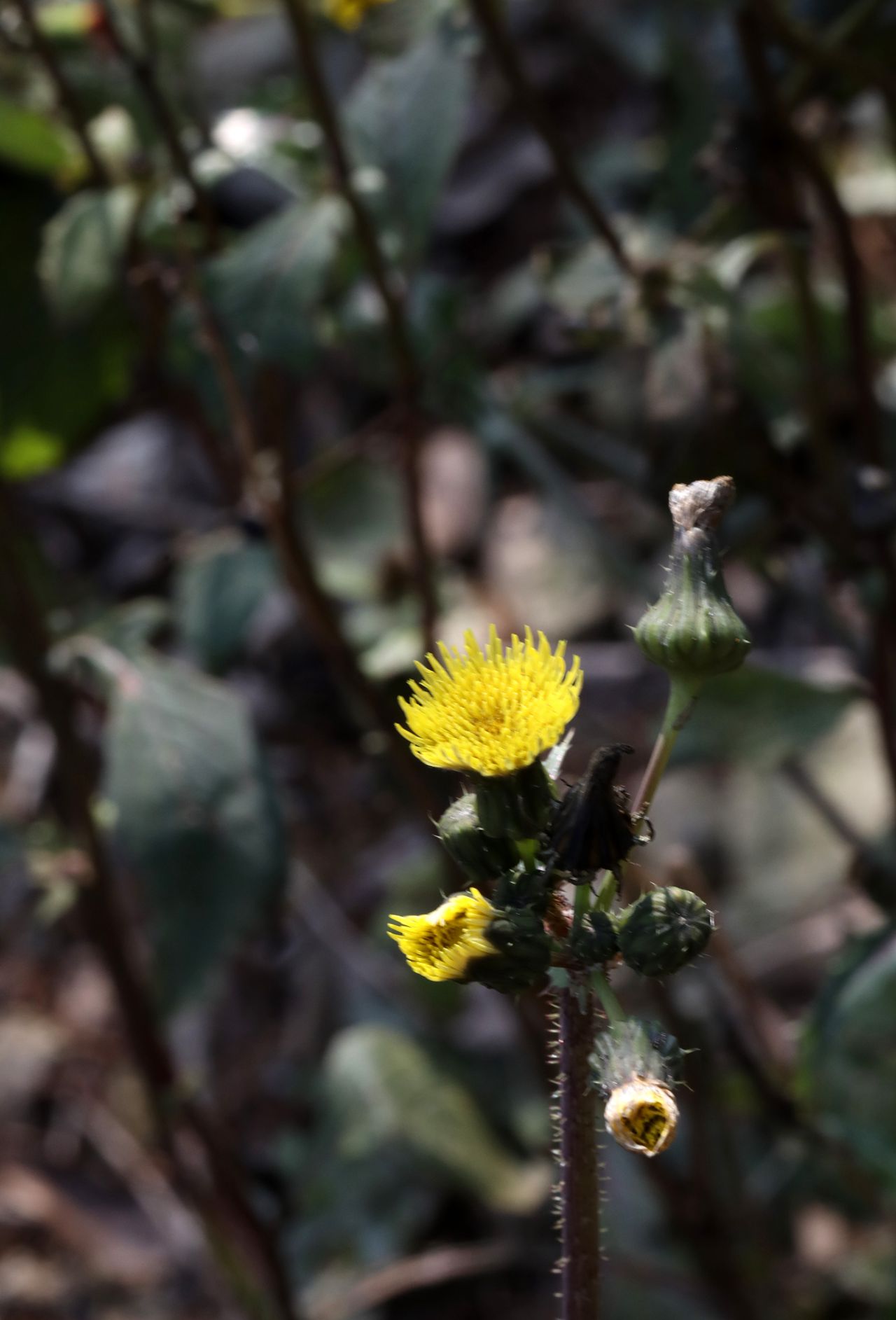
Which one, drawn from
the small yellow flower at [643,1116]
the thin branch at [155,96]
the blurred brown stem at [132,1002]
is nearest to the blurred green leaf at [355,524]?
the blurred brown stem at [132,1002]

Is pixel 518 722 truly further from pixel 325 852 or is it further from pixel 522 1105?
pixel 325 852

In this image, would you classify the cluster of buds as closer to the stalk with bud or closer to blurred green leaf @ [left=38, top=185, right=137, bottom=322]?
the stalk with bud

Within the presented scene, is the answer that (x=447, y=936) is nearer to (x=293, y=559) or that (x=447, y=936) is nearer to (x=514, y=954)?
(x=514, y=954)

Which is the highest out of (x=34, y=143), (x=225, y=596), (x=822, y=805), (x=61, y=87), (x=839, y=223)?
(x=34, y=143)

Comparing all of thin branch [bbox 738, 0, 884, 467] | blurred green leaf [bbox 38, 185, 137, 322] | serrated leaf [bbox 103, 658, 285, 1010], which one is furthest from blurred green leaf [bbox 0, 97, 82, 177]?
thin branch [bbox 738, 0, 884, 467]

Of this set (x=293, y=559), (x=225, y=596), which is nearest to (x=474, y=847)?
(x=293, y=559)

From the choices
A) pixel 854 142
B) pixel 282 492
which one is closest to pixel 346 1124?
pixel 282 492
